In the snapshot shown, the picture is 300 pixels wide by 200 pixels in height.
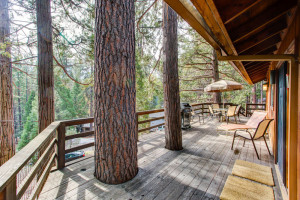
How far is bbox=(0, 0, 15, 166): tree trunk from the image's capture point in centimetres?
463

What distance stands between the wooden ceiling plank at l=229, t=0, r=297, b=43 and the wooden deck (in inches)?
84.0

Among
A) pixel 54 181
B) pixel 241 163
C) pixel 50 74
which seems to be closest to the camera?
pixel 54 181

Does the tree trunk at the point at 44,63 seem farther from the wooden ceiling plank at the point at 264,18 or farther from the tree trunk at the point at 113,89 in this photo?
the wooden ceiling plank at the point at 264,18

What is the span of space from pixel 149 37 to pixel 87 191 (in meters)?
5.26

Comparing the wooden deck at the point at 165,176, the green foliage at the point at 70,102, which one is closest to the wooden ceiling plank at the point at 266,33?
the wooden deck at the point at 165,176

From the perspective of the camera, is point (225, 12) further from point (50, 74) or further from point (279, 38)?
point (50, 74)

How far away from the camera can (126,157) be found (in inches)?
93.4

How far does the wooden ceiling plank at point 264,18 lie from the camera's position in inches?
58.2

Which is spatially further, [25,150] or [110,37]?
[110,37]

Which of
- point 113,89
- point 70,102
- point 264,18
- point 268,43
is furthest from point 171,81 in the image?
point 70,102

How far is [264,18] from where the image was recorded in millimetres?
1562

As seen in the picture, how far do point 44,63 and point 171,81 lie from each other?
3272mm

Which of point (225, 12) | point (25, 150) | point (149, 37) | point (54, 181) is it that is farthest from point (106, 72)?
point (149, 37)

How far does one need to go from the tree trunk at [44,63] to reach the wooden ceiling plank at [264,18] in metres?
4.13
